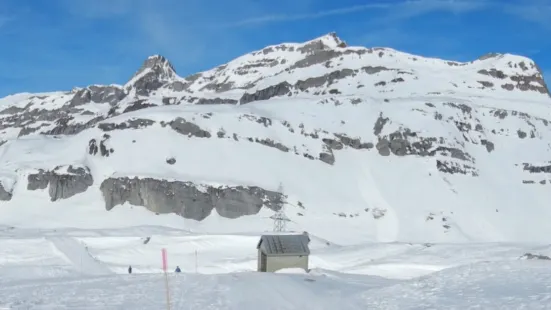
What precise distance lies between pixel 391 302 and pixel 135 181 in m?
76.1

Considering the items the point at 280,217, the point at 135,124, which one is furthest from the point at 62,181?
the point at 280,217

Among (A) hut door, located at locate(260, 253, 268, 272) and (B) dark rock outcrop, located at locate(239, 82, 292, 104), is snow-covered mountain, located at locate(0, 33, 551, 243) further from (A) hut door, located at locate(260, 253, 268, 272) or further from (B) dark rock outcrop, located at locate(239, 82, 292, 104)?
(A) hut door, located at locate(260, 253, 268, 272)

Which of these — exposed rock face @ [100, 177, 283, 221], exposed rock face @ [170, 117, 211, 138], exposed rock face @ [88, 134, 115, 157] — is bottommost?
exposed rock face @ [100, 177, 283, 221]

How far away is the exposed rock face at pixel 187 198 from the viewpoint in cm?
8788

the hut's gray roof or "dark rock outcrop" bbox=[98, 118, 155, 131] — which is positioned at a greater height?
"dark rock outcrop" bbox=[98, 118, 155, 131]

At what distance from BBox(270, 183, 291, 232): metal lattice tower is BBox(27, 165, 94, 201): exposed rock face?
32290 millimetres

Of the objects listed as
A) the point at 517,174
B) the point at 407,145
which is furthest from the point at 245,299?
the point at 517,174

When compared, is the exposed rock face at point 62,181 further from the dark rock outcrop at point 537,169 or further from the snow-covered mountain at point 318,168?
the dark rock outcrop at point 537,169

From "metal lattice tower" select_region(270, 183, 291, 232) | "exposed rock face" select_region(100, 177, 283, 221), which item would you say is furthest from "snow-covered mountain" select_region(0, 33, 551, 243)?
"metal lattice tower" select_region(270, 183, 291, 232)

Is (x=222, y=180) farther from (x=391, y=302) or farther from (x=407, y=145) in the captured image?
(x=391, y=302)

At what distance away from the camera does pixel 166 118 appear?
103m

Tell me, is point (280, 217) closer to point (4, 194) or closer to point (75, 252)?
point (75, 252)

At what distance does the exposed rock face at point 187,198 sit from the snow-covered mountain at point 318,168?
0.57 feet

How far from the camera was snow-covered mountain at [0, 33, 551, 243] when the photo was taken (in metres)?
88.5
